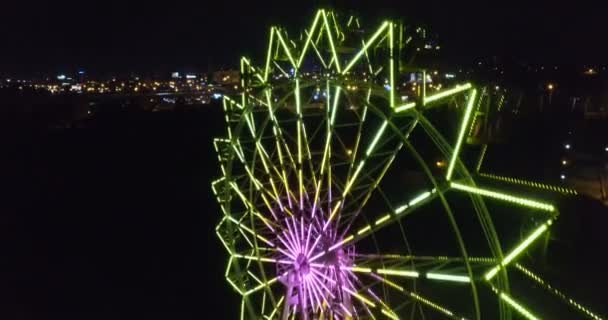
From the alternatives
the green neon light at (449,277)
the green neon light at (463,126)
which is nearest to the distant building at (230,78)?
the green neon light at (463,126)

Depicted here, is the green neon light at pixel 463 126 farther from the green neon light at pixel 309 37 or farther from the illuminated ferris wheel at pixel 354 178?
the green neon light at pixel 309 37

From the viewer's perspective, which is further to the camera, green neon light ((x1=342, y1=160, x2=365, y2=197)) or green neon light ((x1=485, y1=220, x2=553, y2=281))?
green neon light ((x1=342, y1=160, x2=365, y2=197))

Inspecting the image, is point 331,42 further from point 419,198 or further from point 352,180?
point 419,198

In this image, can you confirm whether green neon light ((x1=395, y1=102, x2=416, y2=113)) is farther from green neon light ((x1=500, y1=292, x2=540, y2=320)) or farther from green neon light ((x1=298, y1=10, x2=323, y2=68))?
green neon light ((x1=298, y1=10, x2=323, y2=68))

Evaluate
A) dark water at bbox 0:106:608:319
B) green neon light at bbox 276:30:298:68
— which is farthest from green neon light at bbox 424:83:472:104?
dark water at bbox 0:106:608:319

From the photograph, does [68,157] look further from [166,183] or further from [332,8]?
[332,8]
